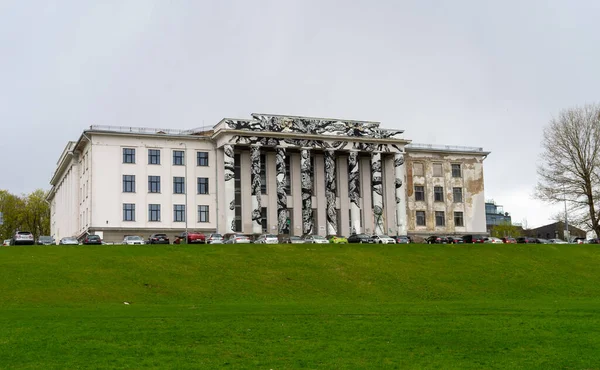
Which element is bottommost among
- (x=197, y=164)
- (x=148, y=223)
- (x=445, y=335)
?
(x=445, y=335)

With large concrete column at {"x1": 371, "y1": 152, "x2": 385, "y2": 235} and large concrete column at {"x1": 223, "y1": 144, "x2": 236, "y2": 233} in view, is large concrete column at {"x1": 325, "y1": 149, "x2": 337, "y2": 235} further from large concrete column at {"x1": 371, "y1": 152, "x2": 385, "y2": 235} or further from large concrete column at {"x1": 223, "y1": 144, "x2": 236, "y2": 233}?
large concrete column at {"x1": 223, "y1": 144, "x2": 236, "y2": 233}

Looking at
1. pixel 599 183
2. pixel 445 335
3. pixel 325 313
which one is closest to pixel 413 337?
pixel 445 335

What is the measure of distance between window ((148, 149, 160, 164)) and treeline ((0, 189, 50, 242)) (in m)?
52.7

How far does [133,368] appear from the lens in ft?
65.2

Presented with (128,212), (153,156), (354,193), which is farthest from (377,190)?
(128,212)

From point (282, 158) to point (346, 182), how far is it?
36.7 feet

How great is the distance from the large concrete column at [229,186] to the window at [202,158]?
397 cm

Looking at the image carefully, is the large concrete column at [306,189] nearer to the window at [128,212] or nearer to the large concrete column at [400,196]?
the large concrete column at [400,196]

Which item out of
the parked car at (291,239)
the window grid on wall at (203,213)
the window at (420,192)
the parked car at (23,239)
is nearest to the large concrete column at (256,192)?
the parked car at (291,239)

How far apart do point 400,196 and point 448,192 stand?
9.41 metres

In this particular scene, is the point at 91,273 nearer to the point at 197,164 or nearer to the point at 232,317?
the point at 232,317

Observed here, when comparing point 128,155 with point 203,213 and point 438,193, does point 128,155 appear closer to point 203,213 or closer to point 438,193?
point 203,213

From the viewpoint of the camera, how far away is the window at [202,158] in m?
99.7

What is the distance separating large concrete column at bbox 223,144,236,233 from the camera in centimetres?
9635
